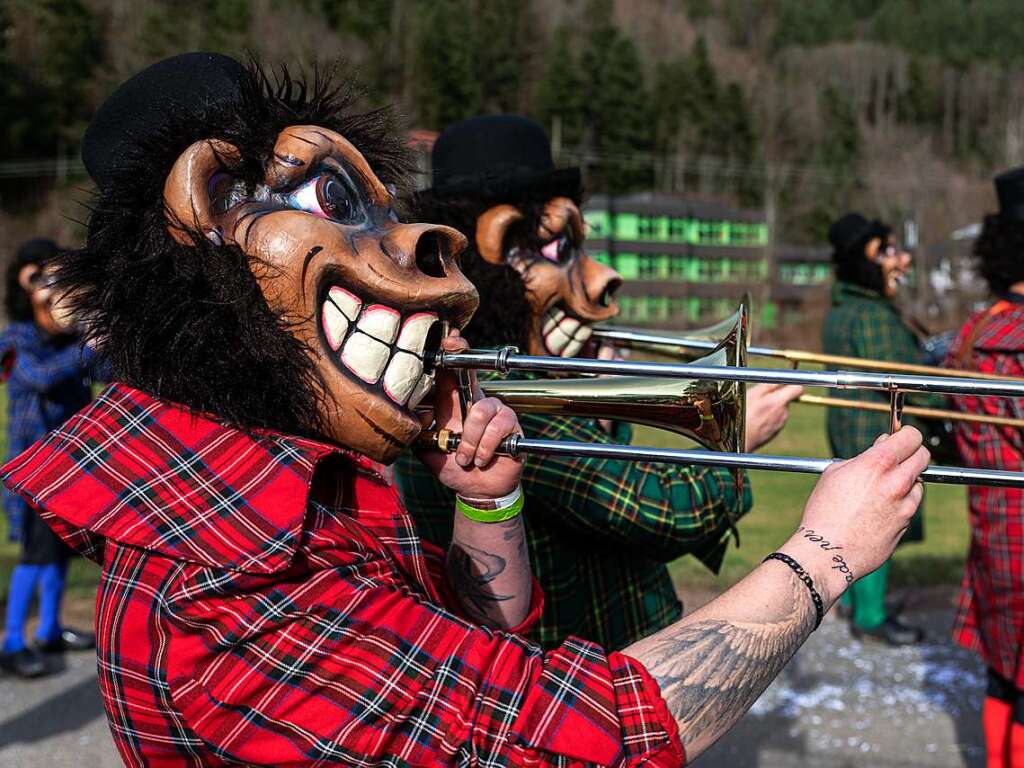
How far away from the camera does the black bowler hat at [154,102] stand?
5.26ft

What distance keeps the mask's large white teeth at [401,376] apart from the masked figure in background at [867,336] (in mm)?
4033

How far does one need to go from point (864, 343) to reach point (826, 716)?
209cm

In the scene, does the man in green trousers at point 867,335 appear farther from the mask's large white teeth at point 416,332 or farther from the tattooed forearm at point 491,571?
the mask's large white teeth at point 416,332

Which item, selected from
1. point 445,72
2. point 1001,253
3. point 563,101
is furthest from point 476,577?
point 563,101

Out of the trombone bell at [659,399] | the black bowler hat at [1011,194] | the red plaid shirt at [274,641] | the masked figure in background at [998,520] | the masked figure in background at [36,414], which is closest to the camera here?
the red plaid shirt at [274,641]

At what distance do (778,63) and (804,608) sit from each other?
7779 cm

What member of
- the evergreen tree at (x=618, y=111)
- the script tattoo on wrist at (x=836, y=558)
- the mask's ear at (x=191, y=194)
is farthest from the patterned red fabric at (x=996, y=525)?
the evergreen tree at (x=618, y=111)

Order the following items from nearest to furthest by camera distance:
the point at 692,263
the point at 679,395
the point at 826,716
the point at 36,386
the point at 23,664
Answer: the point at 679,395 < the point at 826,716 < the point at 23,664 < the point at 36,386 < the point at 692,263

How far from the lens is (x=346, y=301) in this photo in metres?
1.55

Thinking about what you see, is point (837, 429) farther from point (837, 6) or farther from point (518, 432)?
point (837, 6)

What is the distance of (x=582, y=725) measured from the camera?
1.34 meters

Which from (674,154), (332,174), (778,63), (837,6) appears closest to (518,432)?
(332,174)

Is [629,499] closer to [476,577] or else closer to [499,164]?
[476,577]

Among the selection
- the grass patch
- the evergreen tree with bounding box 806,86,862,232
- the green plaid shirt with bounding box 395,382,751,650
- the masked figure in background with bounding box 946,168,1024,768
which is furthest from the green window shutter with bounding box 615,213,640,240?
the green plaid shirt with bounding box 395,382,751,650
